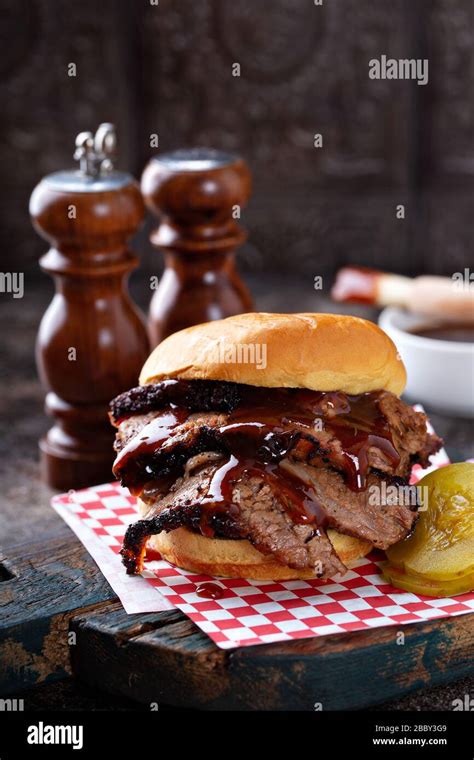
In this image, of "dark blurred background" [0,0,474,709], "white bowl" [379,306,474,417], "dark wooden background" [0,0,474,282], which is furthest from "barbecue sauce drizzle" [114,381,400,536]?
"dark wooden background" [0,0,474,282]

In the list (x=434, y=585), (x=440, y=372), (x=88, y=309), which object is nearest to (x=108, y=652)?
(x=434, y=585)

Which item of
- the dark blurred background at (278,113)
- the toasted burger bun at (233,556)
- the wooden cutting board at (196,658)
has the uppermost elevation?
the dark blurred background at (278,113)

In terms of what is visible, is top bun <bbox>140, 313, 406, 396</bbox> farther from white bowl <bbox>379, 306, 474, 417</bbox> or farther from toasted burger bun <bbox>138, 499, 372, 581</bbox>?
white bowl <bbox>379, 306, 474, 417</bbox>

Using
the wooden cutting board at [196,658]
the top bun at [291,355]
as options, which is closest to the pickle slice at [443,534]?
the wooden cutting board at [196,658]

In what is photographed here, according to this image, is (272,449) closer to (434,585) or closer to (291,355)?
(291,355)

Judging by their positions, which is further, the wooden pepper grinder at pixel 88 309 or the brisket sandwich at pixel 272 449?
the wooden pepper grinder at pixel 88 309

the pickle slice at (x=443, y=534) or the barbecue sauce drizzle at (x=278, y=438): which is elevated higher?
the barbecue sauce drizzle at (x=278, y=438)

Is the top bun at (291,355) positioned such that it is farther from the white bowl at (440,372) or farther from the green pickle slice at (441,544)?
the white bowl at (440,372)

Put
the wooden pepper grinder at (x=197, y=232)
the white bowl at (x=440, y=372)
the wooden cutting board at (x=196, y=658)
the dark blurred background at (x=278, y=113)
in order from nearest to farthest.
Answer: the wooden cutting board at (x=196, y=658)
the wooden pepper grinder at (x=197, y=232)
the white bowl at (x=440, y=372)
the dark blurred background at (x=278, y=113)
